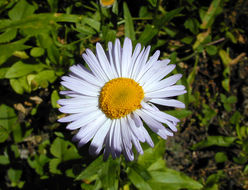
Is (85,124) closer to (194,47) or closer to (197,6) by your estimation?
(194,47)

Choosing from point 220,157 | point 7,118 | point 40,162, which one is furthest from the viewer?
point 220,157

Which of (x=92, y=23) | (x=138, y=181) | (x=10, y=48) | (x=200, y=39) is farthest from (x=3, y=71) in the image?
(x=200, y=39)

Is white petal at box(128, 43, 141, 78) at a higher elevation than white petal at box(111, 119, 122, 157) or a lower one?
higher

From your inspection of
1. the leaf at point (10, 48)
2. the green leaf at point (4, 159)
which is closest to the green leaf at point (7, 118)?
the green leaf at point (4, 159)

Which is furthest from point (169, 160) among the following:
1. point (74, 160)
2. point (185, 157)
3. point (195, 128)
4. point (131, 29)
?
point (131, 29)

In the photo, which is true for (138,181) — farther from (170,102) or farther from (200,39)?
(200,39)

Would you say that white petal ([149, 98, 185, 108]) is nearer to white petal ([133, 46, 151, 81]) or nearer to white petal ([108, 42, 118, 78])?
white petal ([133, 46, 151, 81])

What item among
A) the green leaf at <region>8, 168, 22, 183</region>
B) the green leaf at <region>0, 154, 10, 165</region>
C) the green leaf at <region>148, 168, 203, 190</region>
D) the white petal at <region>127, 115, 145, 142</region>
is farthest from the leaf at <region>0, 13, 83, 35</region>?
the green leaf at <region>148, 168, 203, 190</region>
